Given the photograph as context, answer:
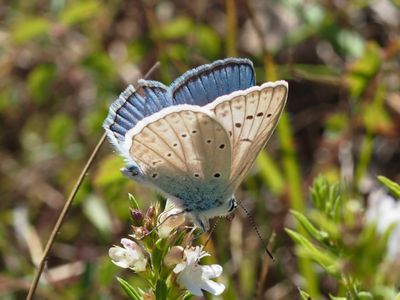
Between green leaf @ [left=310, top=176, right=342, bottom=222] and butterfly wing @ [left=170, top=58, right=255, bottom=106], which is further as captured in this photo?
green leaf @ [left=310, top=176, right=342, bottom=222]

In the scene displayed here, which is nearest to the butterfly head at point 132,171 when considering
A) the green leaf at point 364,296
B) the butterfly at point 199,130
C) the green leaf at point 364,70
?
the butterfly at point 199,130

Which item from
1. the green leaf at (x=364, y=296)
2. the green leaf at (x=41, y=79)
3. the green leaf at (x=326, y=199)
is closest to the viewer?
the green leaf at (x=364, y=296)

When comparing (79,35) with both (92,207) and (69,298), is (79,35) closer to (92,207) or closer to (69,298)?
(92,207)

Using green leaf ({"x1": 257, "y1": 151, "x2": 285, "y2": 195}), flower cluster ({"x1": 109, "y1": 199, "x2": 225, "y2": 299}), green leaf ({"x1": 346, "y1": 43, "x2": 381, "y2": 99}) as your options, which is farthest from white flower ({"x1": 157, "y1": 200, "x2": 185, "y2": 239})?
green leaf ({"x1": 346, "y1": 43, "x2": 381, "y2": 99})

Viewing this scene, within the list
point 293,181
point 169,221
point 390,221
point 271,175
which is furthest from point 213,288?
point 271,175

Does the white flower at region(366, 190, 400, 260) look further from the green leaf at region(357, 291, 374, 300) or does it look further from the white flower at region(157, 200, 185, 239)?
the white flower at region(157, 200, 185, 239)

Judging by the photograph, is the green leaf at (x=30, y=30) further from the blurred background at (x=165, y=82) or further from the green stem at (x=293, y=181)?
the green stem at (x=293, y=181)
